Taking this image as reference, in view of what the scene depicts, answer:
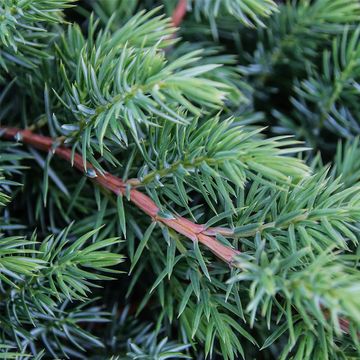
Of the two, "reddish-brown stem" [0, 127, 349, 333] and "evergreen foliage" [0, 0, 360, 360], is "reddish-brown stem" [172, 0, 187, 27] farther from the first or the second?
"reddish-brown stem" [0, 127, 349, 333]

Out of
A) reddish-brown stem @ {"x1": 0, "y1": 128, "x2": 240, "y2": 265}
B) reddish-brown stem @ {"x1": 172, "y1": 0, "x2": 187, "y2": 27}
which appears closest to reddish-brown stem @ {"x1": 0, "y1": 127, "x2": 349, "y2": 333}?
reddish-brown stem @ {"x1": 0, "y1": 128, "x2": 240, "y2": 265}

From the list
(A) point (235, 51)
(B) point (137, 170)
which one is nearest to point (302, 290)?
(B) point (137, 170)

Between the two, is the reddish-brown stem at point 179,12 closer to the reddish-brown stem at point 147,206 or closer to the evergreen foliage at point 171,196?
the evergreen foliage at point 171,196

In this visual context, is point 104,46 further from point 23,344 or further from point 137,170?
point 23,344

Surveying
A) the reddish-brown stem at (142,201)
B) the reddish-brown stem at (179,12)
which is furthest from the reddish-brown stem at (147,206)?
the reddish-brown stem at (179,12)

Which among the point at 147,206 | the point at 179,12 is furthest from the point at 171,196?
the point at 179,12

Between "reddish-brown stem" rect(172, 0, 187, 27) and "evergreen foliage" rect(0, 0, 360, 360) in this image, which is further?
"reddish-brown stem" rect(172, 0, 187, 27)

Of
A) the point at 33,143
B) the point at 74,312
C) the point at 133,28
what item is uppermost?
the point at 133,28
